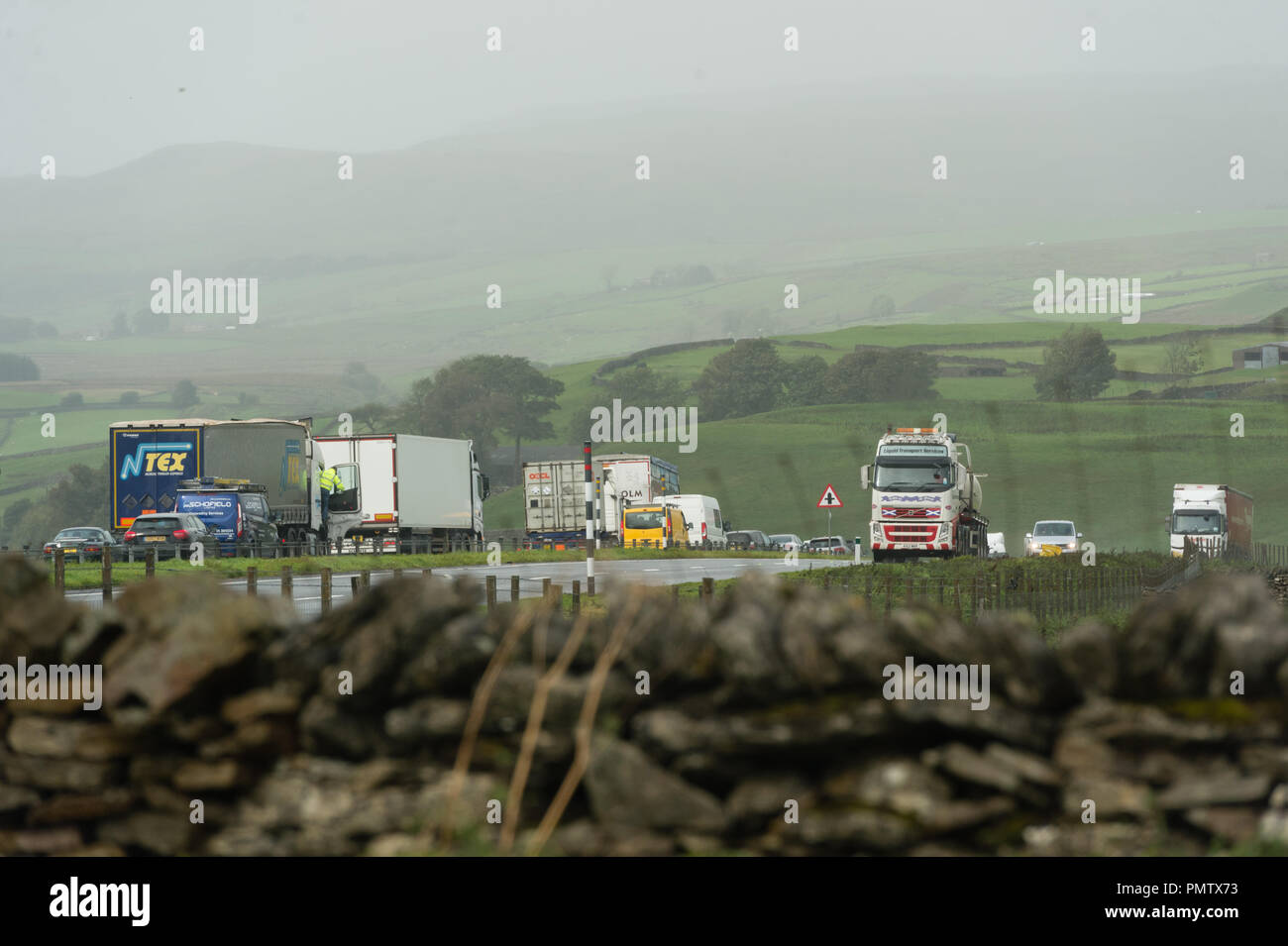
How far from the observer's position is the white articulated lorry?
1777 inches

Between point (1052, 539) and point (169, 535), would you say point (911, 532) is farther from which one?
point (169, 535)

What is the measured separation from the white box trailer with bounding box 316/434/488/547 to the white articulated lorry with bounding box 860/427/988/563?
52.6ft

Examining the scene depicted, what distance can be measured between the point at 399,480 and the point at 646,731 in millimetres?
46340

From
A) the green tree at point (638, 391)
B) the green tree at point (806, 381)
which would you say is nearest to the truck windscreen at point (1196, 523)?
the green tree at point (806, 381)

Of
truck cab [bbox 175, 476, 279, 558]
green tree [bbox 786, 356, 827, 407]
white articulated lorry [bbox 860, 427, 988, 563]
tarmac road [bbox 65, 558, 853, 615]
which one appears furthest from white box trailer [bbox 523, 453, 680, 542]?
green tree [bbox 786, 356, 827, 407]

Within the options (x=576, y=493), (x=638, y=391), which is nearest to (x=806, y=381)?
(x=638, y=391)

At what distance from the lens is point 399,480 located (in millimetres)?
52094

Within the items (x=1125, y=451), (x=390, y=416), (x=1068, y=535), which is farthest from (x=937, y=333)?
(x=1068, y=535)

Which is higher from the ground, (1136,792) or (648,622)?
(648,622)
